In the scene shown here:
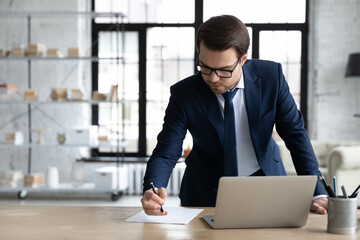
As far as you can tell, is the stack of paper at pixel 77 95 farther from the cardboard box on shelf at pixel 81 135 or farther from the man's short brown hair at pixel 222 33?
the man's short brown hair at pixel 222 33

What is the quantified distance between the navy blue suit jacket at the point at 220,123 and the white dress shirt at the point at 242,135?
34 millimetres

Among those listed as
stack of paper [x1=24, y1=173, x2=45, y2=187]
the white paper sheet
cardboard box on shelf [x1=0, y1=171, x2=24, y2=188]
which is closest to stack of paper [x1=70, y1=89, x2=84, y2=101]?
stack of paper [x1=24, y1=173, x2=45, y2=187]

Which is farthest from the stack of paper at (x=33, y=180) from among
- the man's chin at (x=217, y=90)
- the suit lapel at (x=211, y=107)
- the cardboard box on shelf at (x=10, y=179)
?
the man's chin at (x=217, y=90)

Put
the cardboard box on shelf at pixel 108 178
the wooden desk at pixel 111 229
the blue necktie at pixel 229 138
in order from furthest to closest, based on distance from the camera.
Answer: the cardboard box on shelf at pixel 108 178, the blue necktie at pixel 229 138, the wooden desk at pixel 111 229

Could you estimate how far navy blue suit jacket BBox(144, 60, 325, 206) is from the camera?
6.48 ft

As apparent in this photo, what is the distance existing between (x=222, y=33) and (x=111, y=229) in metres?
0.74

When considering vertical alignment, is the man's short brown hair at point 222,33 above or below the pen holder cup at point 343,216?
above

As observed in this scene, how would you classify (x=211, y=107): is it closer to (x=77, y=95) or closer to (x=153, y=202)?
(x=153, y=202)

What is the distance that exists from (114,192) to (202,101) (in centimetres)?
391

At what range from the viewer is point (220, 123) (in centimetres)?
197

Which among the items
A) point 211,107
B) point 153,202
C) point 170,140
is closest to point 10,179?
point 170,140

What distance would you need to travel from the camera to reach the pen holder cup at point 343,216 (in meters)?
1.50

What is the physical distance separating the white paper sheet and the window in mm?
4427

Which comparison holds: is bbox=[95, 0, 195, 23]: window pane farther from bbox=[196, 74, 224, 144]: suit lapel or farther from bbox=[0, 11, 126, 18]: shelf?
bbox=[196, 74, 224, 144]: suit lapel
